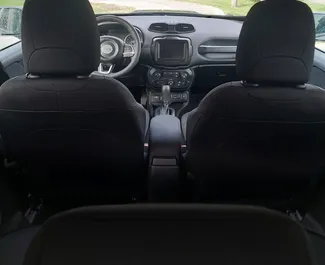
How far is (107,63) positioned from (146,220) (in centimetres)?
254

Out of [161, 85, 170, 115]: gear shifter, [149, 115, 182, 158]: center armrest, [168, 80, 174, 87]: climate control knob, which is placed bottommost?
[161, 85, 170, 115]: gear shifter

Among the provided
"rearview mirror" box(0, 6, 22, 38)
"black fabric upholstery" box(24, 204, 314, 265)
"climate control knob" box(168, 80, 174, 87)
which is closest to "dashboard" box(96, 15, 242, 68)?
"climate control knob" box(168, 80, 174, 87)

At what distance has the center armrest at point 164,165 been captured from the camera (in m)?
2.18

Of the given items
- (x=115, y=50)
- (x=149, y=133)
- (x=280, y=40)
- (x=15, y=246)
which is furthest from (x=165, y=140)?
(x=115, y=50)

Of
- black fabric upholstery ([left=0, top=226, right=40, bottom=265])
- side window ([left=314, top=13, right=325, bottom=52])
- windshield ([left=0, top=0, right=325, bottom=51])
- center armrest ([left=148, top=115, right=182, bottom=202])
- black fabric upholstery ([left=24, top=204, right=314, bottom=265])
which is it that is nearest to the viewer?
black fabric upholstery ([left=24, top=204, right=314, bottom=265])

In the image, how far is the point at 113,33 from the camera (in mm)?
3252

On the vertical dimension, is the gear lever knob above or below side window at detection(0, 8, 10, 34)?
below

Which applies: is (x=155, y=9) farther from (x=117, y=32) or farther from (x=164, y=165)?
(x=164, y=165)

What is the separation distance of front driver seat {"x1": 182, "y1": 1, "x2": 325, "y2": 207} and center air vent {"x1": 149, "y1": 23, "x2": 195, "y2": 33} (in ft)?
4.94

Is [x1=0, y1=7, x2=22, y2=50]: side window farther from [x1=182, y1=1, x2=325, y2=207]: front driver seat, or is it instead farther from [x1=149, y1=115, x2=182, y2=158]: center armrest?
[x1=182, y1=1, x2=325, y2=207]: front driver seat

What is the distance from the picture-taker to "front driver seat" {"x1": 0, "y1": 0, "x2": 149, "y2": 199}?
5.90 ft

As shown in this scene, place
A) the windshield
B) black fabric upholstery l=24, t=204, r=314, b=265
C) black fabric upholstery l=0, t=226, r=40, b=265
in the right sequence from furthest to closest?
the windshield, black fabric upholstery l=0, t=226, r=40, b=265, black fabric upholstery l=24, t=204, r=314, b=265

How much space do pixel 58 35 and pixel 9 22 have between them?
5.22ft

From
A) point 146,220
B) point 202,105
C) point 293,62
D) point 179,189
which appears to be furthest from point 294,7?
point 146,220
